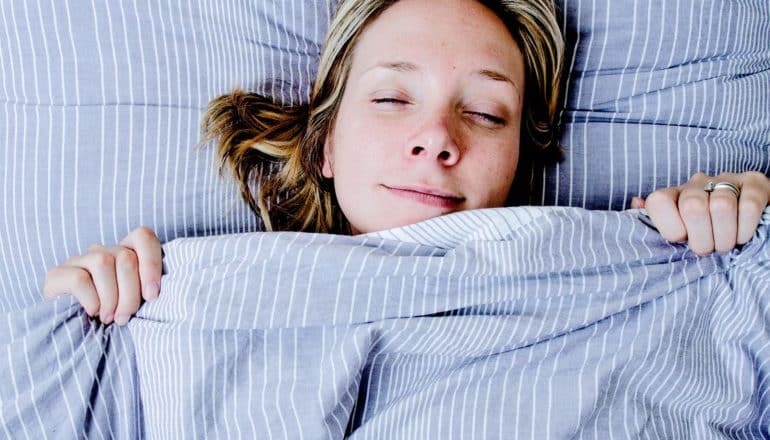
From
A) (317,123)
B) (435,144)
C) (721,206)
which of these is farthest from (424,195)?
(721,206)

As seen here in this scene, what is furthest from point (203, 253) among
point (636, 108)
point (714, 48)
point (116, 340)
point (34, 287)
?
point (714, 48)

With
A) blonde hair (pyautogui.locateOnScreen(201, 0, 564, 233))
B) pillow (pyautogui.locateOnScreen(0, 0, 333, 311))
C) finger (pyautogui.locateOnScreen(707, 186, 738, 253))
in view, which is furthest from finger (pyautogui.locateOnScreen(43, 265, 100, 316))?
finger (pyautogui.locateOnScreen(707, 186, 738, 253))

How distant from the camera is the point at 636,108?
1.32 meters

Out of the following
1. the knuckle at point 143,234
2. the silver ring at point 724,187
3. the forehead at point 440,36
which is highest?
the forehead at point 440,36

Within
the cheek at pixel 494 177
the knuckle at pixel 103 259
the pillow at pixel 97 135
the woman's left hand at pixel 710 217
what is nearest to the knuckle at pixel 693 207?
the woman's left hand at pixel 710 217

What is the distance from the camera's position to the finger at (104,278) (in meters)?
1.01

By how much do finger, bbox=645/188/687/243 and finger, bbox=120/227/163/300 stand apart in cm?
72

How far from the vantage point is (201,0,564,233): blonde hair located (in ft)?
4.11

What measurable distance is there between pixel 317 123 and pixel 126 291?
1.56 ft

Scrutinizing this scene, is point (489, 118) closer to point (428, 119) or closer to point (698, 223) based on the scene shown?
point (428, 119)

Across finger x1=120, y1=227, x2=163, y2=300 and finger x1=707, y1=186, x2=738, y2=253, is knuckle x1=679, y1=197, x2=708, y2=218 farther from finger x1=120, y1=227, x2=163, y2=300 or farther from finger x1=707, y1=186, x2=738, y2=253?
finger x1=120, y1=227, x2=163, y2=300

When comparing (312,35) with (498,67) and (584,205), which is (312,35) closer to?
(498,67)

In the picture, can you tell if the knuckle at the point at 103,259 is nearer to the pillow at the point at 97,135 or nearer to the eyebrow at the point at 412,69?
the pillow at the point at 97,135

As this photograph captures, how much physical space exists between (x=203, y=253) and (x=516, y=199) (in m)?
0.63
